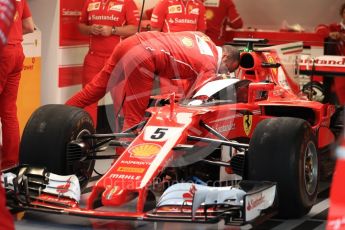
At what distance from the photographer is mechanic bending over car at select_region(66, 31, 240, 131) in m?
7.56

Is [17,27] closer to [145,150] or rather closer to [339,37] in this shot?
[145,150]

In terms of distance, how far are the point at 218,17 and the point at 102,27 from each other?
3045 mm

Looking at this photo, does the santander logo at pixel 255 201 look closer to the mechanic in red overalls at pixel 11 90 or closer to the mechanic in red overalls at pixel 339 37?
the mechanic in red overalls at pixel 11 90

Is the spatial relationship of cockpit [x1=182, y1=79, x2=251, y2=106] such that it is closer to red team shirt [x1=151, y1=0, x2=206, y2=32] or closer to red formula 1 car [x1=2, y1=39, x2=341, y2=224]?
red formula 1 car [x1=2, y1=39, x2=341, y2=224]

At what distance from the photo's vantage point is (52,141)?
673cm

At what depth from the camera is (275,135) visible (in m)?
6.35

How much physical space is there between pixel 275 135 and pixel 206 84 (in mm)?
1058

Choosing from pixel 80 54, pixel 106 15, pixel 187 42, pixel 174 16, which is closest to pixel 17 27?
pixel 187 42

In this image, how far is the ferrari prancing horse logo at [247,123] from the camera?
7221mm

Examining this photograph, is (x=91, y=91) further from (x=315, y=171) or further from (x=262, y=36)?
(x=262, y=36)

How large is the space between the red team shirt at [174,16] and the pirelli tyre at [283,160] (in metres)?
4.07

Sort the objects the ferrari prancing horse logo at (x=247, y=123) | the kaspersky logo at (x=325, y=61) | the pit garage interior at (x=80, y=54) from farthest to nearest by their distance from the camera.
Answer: the kaspersky logo at (x=325, y=61), the ferrari prancing horse logo at (x=247, y=123), the pit garage interior at (x=80, y=54)

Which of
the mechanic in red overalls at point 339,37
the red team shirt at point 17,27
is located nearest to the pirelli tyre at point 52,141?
the red team shirt at point 17,27

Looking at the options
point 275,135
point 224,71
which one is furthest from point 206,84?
point 275,135
